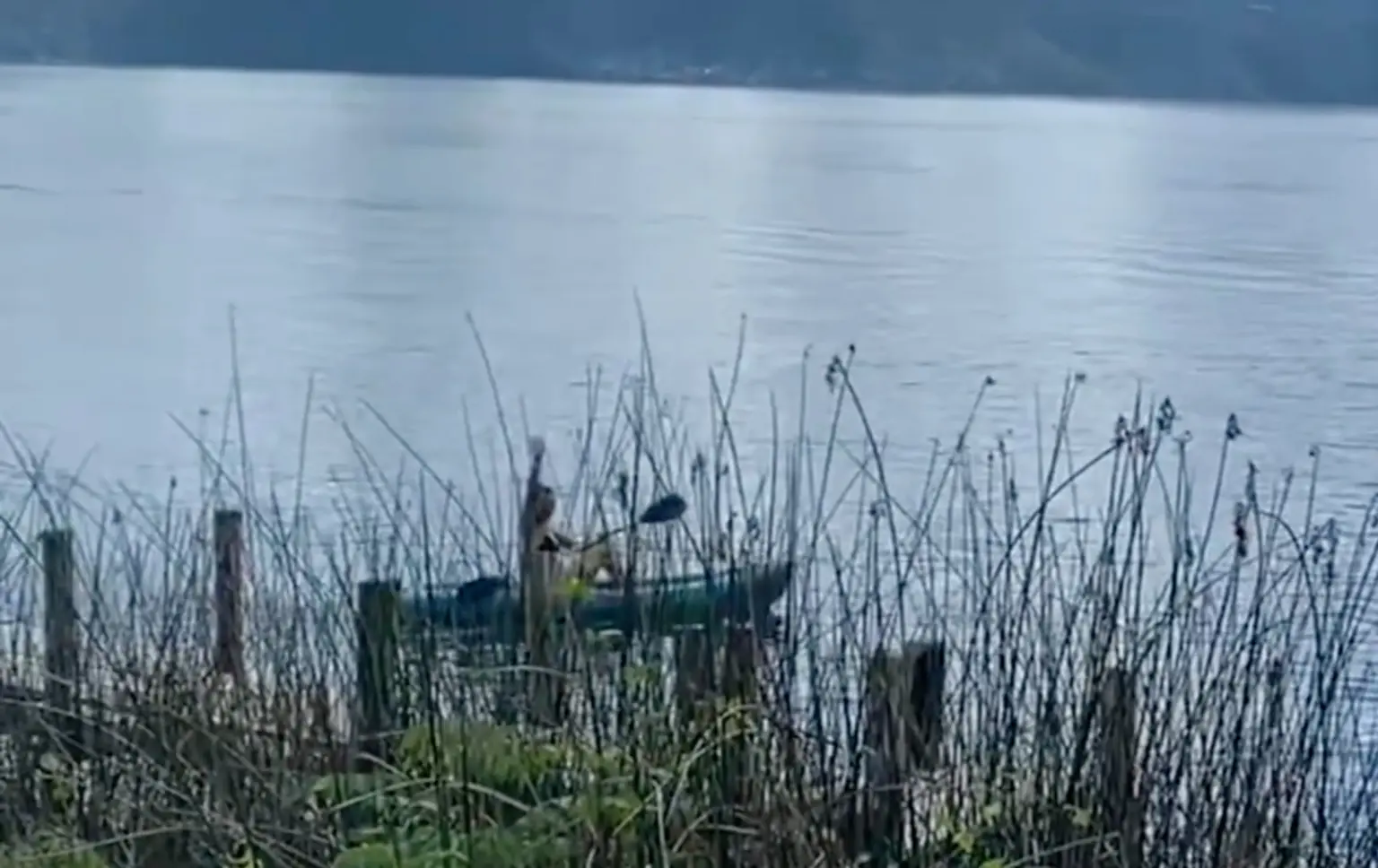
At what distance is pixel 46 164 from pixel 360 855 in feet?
208

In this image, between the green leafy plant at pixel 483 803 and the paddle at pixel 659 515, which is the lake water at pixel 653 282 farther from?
the green leafy plant at pixel 483 803

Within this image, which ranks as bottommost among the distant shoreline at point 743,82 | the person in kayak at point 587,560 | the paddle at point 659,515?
the person in kayak at point 587,560

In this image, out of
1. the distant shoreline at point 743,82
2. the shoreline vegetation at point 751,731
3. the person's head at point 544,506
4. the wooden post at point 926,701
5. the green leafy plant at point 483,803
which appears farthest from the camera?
the distant shoreline at point 743,82

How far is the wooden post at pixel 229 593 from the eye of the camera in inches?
218

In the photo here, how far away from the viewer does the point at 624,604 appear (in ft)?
16.7

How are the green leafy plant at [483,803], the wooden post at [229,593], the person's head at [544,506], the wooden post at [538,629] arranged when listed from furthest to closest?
1. the person's head at [544,506]
2. the wooden post at [229,593]
3. the wooden post at [538,629]
4. the green leafy plant at [483,803]

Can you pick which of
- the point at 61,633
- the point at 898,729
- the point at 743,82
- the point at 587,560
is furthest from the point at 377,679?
the point at 743,82

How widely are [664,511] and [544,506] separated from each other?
1.32 m

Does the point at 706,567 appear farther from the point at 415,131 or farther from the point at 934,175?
the point at 415,131

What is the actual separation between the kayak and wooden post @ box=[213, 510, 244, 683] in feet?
1.38

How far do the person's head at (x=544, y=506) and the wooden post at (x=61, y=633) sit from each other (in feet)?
3.92

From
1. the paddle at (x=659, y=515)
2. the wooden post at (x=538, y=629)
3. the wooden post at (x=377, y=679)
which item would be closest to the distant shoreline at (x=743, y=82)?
the wooden post at (x=538, y=629)

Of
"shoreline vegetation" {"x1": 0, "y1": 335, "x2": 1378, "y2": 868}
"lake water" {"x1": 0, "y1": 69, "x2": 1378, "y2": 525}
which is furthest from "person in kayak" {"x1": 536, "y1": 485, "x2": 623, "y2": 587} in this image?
"lake water" {"x1": 0, "y1": 69, "x2": 1378, "y2": 525}

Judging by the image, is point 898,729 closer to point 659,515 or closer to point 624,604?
point 624,604
